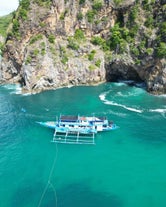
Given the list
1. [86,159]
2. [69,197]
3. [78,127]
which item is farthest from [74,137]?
[69,197]

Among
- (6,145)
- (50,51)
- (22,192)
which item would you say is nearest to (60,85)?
(50,51)

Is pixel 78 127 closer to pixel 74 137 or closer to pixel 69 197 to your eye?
pixel 74 137

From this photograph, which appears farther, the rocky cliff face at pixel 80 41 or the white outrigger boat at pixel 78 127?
the rocky cliff face at pixel 80 41

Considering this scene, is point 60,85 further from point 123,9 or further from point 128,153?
point 128,153

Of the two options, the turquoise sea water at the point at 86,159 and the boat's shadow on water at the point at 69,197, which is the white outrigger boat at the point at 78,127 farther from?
the boat's shadow on water at the point at 69,197

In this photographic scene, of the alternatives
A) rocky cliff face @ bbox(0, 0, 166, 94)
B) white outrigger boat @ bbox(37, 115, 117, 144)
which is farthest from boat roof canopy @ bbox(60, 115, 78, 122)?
rocky cliff face @ bbox(0, 0, 166, 94)

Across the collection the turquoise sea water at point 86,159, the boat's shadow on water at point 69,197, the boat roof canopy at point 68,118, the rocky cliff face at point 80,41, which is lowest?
the boat's shadow on water at point 69,197

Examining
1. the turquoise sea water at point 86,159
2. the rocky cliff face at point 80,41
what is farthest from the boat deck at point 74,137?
the rocky cliff face at point 80,41

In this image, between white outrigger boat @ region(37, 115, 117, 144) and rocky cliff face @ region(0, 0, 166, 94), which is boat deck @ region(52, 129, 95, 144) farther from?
rocky cliff face @ region(0, 0, 166, 94)
